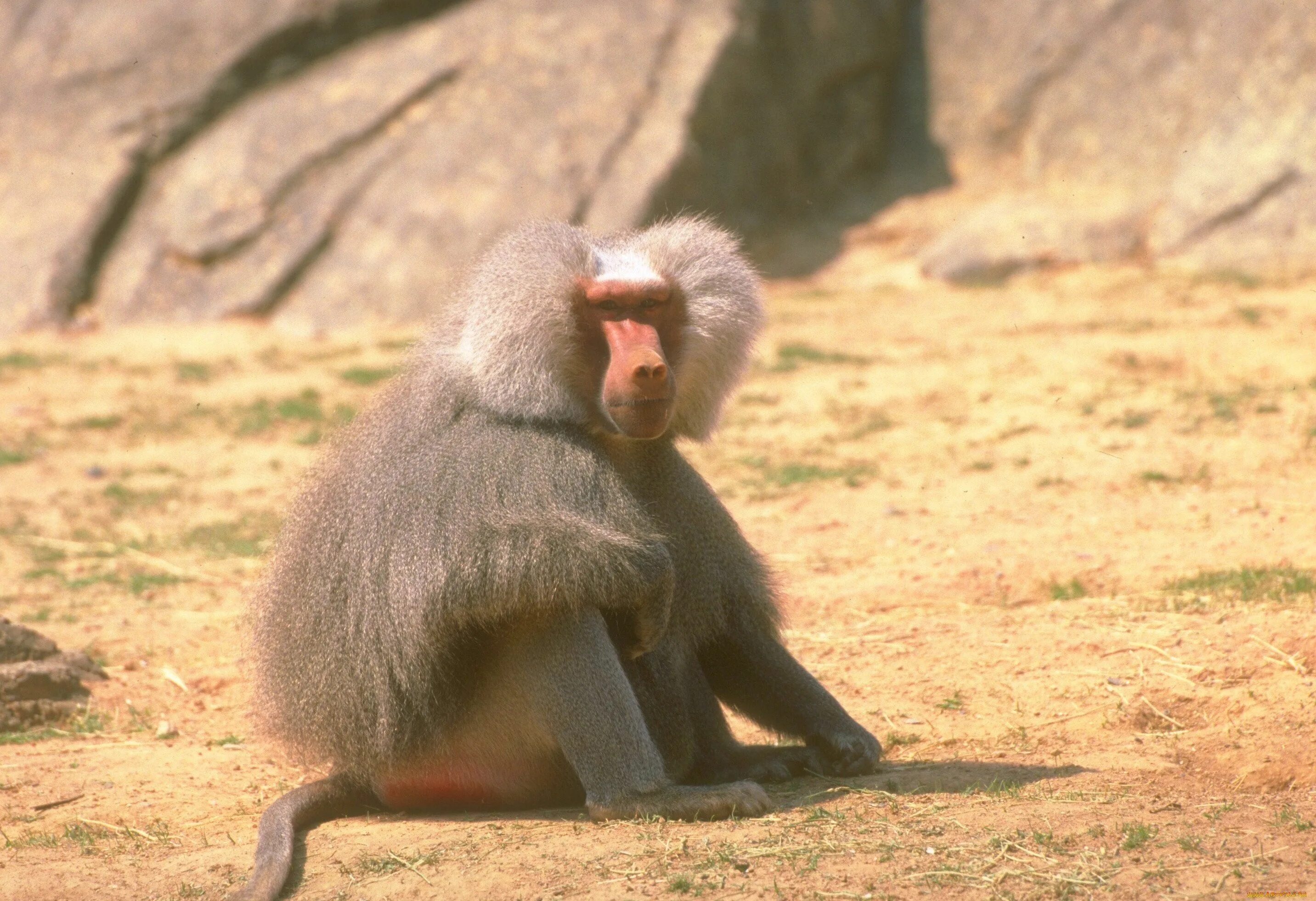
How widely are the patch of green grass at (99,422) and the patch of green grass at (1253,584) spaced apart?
610 centimetres

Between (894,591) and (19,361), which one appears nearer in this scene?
(894,591)

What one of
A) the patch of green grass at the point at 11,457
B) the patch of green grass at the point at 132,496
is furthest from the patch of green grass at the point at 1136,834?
the patch of green grass at the point at 11,457

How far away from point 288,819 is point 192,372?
6650mm

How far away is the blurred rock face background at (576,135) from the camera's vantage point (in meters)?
11.1

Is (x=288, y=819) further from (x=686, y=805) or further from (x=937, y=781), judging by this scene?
(x=937, y=781)

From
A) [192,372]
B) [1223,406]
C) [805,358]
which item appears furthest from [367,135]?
[1223,406]

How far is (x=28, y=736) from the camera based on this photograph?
4898 millimetres

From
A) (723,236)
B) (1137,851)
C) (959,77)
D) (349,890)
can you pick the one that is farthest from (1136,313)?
(349,890)

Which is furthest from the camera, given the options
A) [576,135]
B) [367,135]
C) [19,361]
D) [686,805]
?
[367,135]

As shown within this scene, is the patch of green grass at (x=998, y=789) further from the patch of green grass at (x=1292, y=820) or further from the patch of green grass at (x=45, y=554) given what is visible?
the patch of green grass at (x=45, y=554)

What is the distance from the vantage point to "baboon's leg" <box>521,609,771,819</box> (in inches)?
142

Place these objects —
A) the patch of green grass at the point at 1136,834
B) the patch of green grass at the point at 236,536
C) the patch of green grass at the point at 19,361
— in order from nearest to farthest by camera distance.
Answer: the patch of green grass at the point at 1136,834
the patch of green grass at the point at 236,536
the patch of green grass at the point at 19,361

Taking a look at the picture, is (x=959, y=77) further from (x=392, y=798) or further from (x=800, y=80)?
(x=392, y=798)

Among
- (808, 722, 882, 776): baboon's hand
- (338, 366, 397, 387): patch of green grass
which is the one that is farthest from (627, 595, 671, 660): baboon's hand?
(338, 366, 397, 387): patch of green grass
